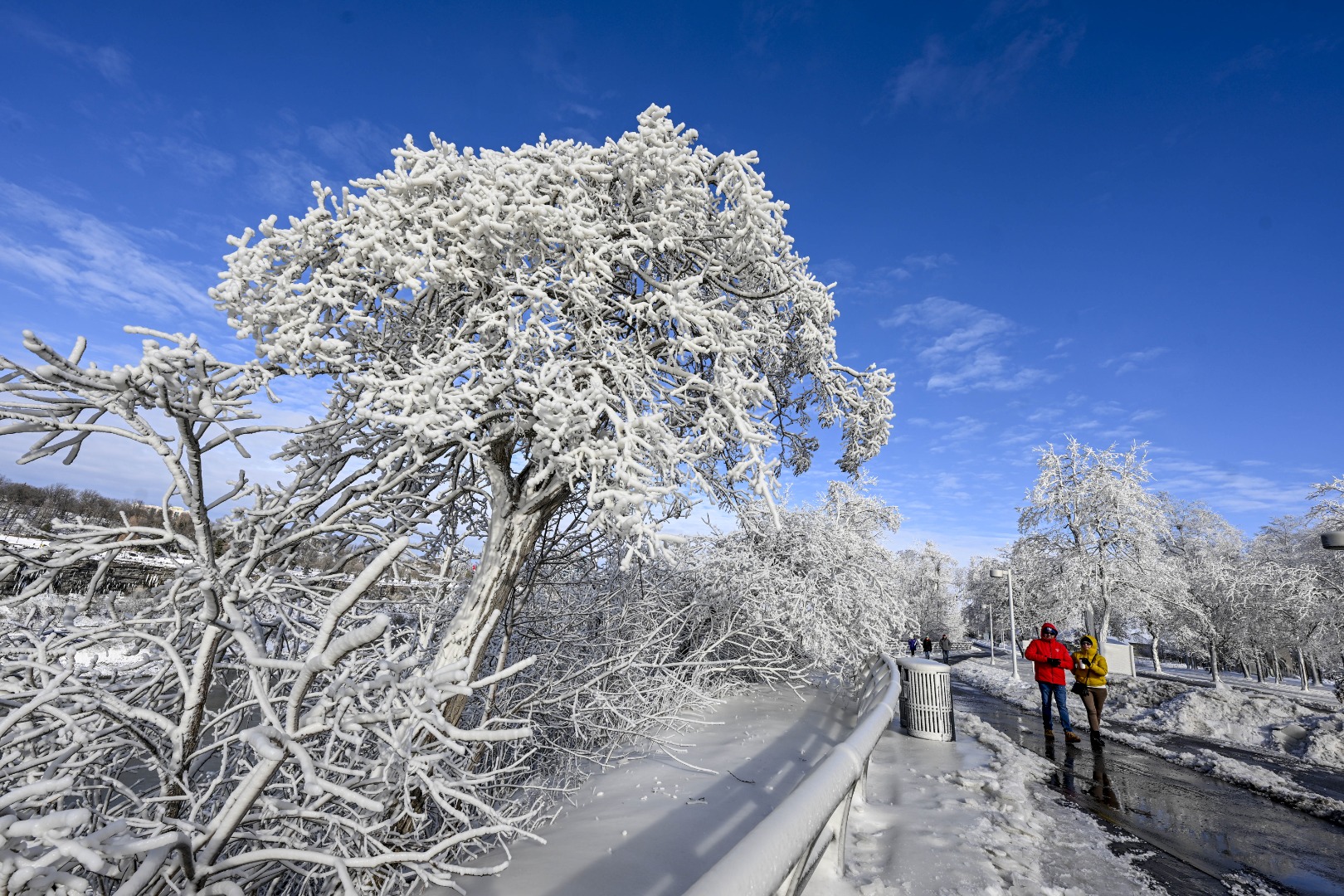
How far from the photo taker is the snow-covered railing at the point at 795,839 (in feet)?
5.18

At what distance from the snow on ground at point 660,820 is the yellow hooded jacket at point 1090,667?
4.84 meters

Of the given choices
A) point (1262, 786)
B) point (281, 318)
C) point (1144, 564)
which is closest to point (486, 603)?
point (281, 318)

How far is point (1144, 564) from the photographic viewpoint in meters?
A: 23.2

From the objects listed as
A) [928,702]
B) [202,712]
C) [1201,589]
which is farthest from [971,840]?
[1201,589]

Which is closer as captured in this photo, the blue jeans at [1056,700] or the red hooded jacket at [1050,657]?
the blue jeans at [1056,700]

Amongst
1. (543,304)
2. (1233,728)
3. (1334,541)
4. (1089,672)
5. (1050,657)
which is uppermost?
(543,304)

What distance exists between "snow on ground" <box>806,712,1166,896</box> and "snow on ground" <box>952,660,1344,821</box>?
2401 millimetres

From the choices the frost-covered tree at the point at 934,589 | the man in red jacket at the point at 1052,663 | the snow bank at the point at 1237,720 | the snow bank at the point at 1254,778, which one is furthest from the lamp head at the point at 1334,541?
the frost-covered tree at the point at 934,589

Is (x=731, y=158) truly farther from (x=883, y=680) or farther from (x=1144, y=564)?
(x=1144, y=564)

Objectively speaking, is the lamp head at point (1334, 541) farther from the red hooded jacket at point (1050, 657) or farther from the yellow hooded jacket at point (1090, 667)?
the red hooded jacket at point (1050, 657)

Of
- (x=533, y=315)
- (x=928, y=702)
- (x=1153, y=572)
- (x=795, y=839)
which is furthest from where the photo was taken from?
(x=1153, y=572)

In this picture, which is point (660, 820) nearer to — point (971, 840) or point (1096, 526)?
point (971, 840)

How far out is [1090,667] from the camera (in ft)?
29.1

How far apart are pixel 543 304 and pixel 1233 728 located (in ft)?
45.4
